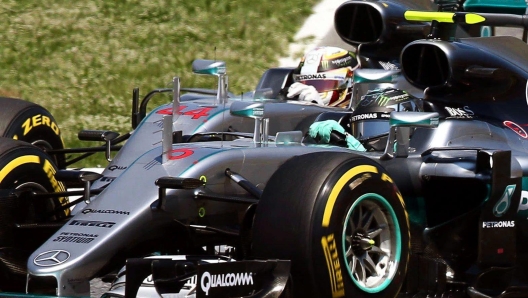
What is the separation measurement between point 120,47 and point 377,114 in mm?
9040

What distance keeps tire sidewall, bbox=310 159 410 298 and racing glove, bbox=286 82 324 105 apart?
3.66 m

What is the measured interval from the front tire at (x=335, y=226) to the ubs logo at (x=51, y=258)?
93cm

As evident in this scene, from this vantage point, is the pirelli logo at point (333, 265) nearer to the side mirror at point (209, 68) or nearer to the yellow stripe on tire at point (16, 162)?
the yellow stripe on tire at point (16, 162)

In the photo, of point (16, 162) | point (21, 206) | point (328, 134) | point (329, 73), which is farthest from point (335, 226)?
point (329, 73)

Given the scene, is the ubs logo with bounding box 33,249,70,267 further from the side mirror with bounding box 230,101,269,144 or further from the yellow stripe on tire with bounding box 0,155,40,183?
the side mirror with bounding box 230,101,269,144

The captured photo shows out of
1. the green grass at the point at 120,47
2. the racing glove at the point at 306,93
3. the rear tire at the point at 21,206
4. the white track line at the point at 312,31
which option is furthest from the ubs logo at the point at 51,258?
the white track line at the point at 312,31

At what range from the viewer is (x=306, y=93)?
861 centimetres

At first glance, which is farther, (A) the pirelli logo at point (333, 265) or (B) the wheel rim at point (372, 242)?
A: (B) the wheel rim at point (372, 242)

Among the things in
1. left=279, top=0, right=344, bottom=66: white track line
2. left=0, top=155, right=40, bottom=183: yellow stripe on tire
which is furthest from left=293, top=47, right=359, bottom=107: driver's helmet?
left=279, top=0, right=344, bottom=66: white track line

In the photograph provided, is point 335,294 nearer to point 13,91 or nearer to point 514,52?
point 514,52

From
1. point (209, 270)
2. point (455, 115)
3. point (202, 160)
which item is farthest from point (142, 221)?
point (455, 115)

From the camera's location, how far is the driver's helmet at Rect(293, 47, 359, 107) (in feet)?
28.9

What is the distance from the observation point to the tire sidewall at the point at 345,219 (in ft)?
14.7

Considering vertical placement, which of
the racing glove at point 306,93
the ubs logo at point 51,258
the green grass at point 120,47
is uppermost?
the ubs logo at point 51,258
